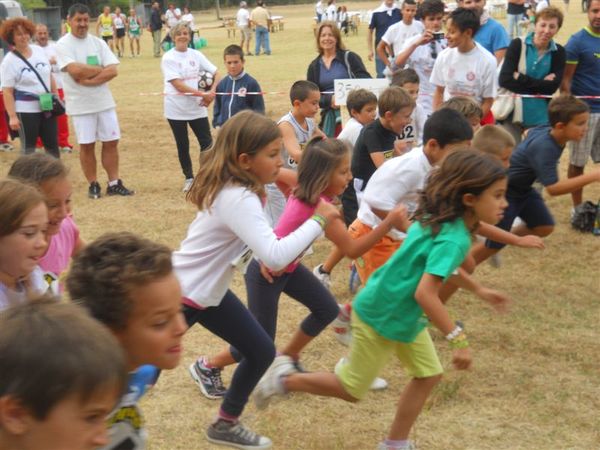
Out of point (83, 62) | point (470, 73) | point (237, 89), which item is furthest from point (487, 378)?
point (83, 62)

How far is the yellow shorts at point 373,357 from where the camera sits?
362 cm

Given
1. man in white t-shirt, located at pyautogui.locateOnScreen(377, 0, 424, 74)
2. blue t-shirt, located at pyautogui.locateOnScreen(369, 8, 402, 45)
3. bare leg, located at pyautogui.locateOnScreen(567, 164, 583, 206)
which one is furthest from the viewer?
blue t-shirt, located at pyautogui.locateOnScreen(369, 8, 402, 45)

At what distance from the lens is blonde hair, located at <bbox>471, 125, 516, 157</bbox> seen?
4.93m

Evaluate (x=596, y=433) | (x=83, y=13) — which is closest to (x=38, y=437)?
(x=596, y=433)

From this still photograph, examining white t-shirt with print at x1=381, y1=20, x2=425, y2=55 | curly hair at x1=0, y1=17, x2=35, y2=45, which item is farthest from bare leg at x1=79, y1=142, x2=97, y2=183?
white t-shirt with print at x1=381, y1=20, x2=425, y2=55

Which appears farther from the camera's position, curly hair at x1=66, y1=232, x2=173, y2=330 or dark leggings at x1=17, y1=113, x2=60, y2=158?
dark leggings at x1=17, y1=113, x2=60, y2=158

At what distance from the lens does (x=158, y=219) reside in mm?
8258

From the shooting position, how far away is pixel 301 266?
4.33 metres

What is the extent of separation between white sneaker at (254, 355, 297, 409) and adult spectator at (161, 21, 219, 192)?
211 inches

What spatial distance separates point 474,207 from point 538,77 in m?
4.51

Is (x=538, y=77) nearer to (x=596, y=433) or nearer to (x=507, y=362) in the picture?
(x=507, y=362)

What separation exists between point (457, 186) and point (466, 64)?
4174 millimetres

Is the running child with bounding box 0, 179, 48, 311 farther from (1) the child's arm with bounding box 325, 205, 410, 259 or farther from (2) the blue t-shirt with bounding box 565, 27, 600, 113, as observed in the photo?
(2) the blue t-shirt with bounding box 565, 27, 600, 113

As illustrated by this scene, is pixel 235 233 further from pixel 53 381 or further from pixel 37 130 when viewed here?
pixel 37 130
